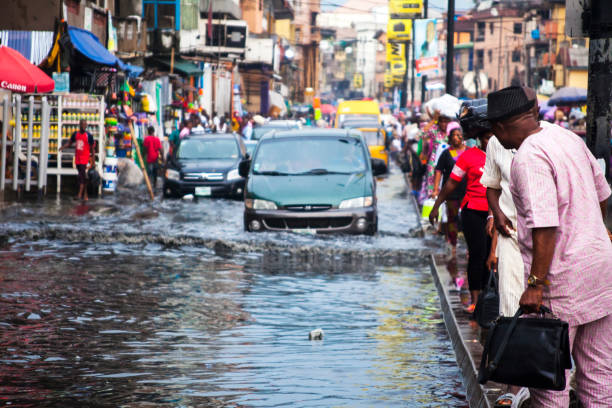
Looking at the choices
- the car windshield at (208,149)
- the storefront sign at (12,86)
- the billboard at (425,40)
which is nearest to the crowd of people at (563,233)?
the storefront sign at (12,86)

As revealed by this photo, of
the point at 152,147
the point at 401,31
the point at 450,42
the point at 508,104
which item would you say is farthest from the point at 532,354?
the point at 401,31

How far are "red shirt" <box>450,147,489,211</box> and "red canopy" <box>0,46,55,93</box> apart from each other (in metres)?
11.5

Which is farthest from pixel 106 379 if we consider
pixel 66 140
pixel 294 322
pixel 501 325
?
pixel 66 140

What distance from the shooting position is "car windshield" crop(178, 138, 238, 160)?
27359 millimetres

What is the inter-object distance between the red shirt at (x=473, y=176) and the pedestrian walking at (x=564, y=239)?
4445 mm

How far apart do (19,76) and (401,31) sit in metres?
57.4

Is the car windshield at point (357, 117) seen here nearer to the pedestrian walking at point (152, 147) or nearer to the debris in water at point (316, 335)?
the pedestrian walking at point (152, 147)

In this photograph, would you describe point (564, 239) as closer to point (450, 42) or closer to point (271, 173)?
point (271, 173)

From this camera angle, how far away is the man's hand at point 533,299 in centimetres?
484

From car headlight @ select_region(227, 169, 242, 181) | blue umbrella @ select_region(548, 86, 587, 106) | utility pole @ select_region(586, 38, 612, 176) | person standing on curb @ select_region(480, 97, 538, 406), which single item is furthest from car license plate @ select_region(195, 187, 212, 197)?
utility pole @ select_region(586, 38, 612, 176)

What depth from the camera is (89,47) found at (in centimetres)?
2792

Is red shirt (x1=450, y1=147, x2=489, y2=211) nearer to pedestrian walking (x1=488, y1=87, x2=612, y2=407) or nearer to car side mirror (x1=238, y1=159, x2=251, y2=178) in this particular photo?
pedestrian walking (x1=488, y1=87, x2=612, y2=407)

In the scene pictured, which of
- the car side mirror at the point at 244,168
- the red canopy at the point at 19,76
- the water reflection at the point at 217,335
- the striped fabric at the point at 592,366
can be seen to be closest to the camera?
the striped fabric at the point at 592,366

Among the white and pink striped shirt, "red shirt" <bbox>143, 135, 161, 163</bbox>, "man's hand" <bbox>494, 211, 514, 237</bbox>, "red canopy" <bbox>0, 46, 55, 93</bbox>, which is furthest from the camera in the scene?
"red shirt" <bbox>143, 135, 161, 163</bbox>
